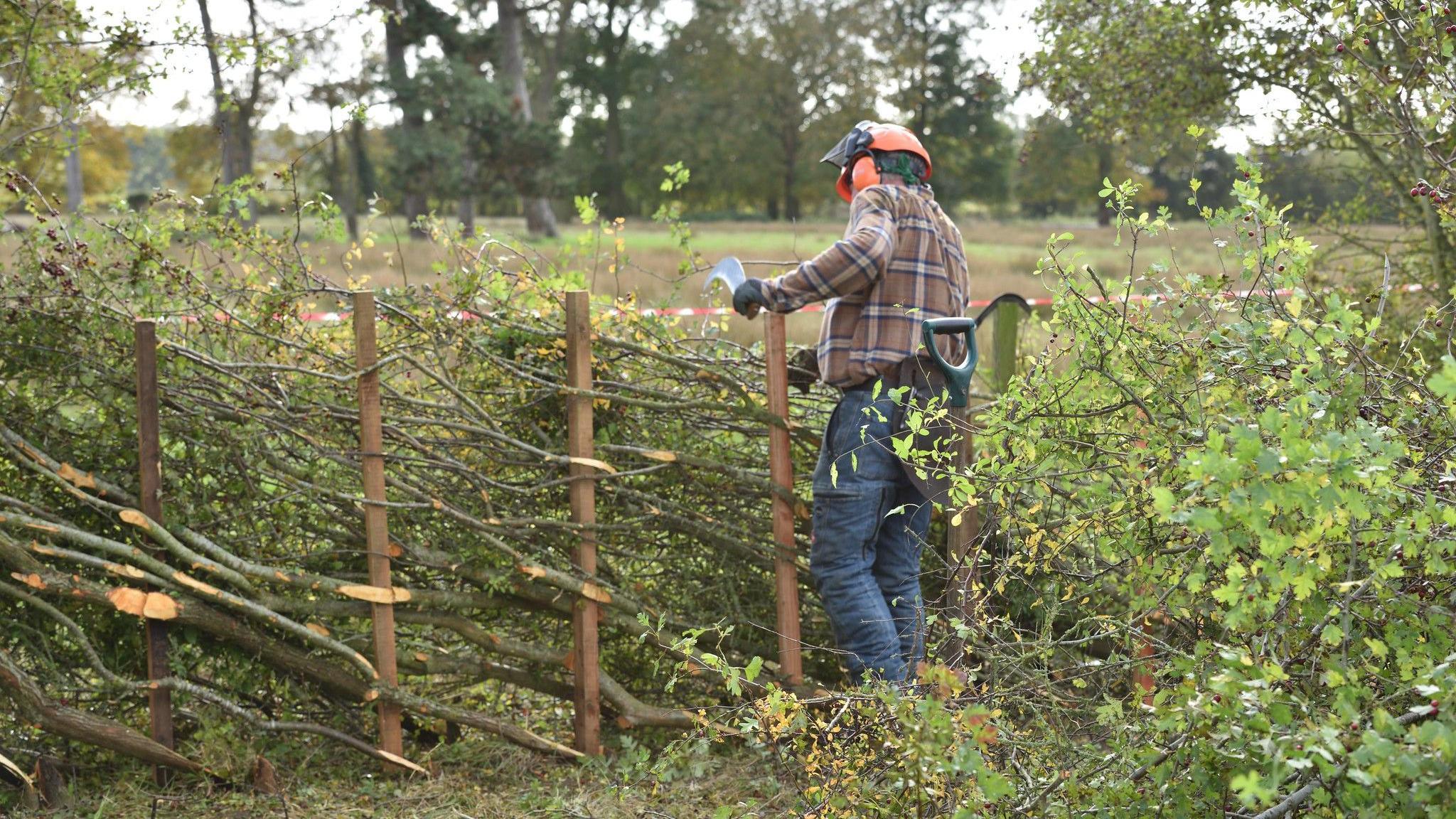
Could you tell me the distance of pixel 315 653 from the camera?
14.2ft

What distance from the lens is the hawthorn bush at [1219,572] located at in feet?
6.07

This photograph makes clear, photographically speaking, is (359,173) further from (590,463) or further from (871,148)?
(871,148)

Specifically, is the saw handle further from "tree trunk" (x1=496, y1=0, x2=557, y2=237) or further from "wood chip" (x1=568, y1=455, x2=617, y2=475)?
"tree trunk" (x1=496, y1=0, x2=557, y2=237)

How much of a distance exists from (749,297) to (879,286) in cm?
40

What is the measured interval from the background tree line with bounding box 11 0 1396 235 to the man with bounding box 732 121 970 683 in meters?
22.0

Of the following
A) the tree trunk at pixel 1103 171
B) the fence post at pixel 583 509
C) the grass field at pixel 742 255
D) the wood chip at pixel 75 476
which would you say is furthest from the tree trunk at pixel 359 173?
the fence post at pixel 583 509

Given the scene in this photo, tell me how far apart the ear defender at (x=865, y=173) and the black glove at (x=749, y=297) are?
1.48 feet

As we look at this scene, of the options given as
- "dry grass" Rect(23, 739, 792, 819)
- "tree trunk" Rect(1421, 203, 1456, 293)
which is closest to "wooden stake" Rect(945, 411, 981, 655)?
"dry grass" Rect(23, 739, 792, 819)

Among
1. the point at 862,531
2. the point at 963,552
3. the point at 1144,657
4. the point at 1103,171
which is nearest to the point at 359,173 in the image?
the point at 1103,171

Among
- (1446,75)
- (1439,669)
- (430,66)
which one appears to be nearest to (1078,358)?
(1446,75)

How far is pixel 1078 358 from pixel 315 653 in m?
2.71

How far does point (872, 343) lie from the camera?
Result: 402 centimetres

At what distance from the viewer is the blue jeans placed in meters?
4.04

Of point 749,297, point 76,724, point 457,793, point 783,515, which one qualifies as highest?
point 749,297
